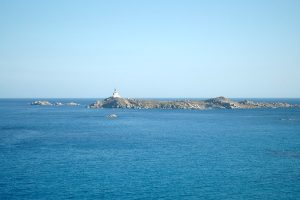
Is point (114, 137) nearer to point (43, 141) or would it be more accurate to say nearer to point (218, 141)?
point (43, 141)

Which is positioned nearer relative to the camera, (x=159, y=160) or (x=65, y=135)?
(x=159, y=160)

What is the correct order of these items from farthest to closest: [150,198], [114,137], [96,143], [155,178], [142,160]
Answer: [114,137], [96,143], [142,160], [155,178], [150,198]

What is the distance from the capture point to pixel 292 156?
62938 millimetres

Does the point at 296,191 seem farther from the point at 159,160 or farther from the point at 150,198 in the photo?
the point at 159,160

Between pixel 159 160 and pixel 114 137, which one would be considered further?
pixel 114 137

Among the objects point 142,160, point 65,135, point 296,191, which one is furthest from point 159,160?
point 65,135

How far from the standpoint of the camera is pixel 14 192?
1660 inches

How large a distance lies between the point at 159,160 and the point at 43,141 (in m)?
33.8

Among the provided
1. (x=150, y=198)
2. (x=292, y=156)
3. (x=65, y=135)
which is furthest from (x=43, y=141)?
(x=292, y=156)

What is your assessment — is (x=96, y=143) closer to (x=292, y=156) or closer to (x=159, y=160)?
(x=159, y=160)

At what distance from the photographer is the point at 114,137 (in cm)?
9019

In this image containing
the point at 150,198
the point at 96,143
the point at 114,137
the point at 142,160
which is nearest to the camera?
the point at 150,198

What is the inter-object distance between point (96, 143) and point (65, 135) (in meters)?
17.3

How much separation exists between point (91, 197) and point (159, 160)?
2082 centimetres
